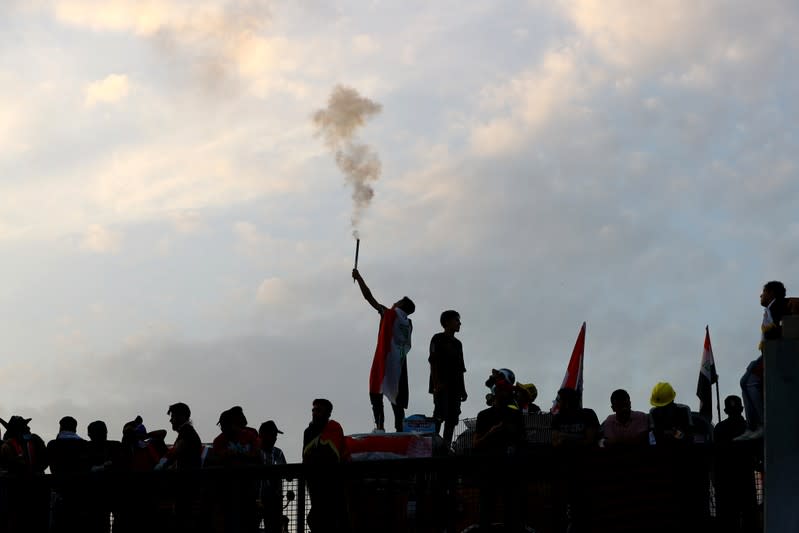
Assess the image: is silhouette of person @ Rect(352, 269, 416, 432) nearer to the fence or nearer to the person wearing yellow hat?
the person wearing yellow hat

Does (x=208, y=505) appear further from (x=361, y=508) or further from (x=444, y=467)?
(x=444, y=467)

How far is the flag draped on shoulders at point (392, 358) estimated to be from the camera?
20.4 metres

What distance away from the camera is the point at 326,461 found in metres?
14.9

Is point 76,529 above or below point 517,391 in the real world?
below

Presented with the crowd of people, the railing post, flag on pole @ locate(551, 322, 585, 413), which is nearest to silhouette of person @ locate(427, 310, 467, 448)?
the crowd of people

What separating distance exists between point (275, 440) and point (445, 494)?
187 inches

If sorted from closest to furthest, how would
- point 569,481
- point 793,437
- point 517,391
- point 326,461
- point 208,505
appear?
1. point 793,437
2. point 569,481
3. point 208,505
4. point 326,461
5. point 517,391

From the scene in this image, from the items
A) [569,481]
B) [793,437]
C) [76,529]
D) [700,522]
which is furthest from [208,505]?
[793,437]

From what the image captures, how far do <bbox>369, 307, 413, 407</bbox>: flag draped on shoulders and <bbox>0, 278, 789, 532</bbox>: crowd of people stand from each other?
6.58 feet

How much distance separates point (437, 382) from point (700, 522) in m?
7.41

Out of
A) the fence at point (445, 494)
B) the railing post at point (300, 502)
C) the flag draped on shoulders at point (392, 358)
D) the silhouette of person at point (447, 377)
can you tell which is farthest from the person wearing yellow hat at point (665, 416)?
the flag draped on shoulders at point (392, 358)

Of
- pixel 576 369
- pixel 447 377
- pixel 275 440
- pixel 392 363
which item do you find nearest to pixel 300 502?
pixel 275 440

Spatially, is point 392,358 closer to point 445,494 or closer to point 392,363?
point 392,363

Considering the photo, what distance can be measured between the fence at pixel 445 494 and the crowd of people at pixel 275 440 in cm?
4
